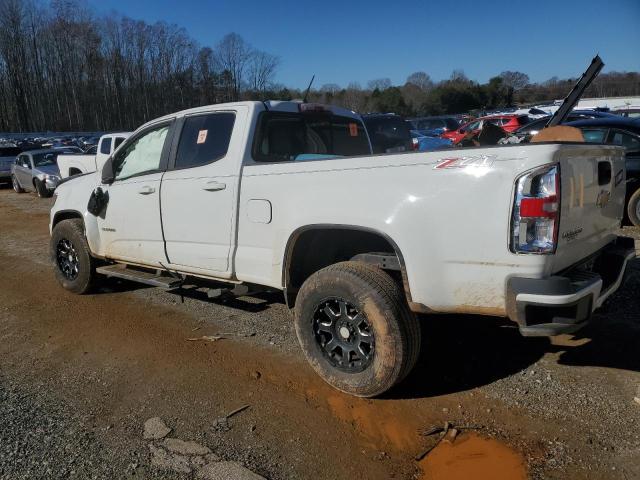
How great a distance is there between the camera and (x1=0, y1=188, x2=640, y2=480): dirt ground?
2801 mm

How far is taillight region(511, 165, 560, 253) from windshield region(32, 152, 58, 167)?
18188 millimetres

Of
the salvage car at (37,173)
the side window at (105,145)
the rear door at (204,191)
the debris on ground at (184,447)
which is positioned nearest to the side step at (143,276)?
the rear door at (204,191)

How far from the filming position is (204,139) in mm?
4414

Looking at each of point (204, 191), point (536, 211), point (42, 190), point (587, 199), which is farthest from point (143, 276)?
point (42, 190)

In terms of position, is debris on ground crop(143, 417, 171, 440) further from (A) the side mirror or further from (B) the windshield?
(B) the windshield

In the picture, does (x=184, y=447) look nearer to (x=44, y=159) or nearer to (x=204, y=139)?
(x=204, y=139)

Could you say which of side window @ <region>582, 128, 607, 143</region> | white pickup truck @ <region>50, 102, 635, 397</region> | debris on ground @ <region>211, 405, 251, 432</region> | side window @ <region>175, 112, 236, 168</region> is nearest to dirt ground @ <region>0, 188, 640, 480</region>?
debris on ground @ <region>211, 405, 251, 432</region>

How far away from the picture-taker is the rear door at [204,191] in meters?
4.04

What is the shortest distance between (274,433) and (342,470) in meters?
0.54

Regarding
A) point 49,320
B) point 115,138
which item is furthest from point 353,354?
point 115,138

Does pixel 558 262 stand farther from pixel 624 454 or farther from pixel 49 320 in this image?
pixel 49 320

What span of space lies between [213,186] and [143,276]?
1.51 m

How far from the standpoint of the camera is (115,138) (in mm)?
15125

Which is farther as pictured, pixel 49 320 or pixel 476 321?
pixel 49 320
